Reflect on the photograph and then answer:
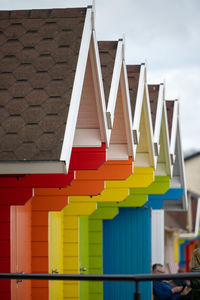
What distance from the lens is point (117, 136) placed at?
Answer: 11.6m

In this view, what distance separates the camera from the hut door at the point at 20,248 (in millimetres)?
9547

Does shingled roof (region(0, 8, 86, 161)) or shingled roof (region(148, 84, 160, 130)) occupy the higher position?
shingled roof (region(148, 84, 160, 130))

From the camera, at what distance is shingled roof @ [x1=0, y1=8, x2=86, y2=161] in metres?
7.61

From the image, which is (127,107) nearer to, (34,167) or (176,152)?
(34,167)

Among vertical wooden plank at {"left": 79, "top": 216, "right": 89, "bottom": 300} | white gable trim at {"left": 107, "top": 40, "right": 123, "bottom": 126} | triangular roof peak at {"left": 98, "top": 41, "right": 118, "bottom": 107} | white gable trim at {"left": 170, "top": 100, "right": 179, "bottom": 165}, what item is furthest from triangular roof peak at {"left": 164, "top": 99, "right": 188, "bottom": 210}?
white gable trim at {"left": 107, "top": 40, "right": 123, "bottom": 126}

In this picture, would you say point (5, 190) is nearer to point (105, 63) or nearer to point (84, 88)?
point (84, 88)

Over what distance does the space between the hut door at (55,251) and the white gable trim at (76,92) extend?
3173 millimetres

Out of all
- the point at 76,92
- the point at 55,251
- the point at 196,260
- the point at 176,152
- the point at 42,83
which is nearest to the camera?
the point at 76,92

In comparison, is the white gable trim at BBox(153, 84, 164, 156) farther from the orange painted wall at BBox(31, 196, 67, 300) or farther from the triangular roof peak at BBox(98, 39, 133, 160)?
the orange painted wall at BBox(31, 196, 67, 300)

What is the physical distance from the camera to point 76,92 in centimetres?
806

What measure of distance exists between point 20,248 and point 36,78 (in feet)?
8.93

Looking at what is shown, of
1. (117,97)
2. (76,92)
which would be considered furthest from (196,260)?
(76,92)

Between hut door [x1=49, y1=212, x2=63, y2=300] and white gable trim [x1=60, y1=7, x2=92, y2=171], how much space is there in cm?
317

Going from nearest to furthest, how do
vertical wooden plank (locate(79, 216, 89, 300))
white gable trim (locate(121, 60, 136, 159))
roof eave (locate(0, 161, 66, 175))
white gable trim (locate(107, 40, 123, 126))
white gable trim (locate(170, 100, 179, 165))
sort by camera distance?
roof eave (locate(0, 161, 66, 175)) < white gable trim (locate(107, 40, 123, 126)) < white gable trim (locate(121, 60, 136, 159)) < vertical wooden plank (locate(79, 216, 89, 300)) < white gable trim (locate(170, 100, 179, 165))
